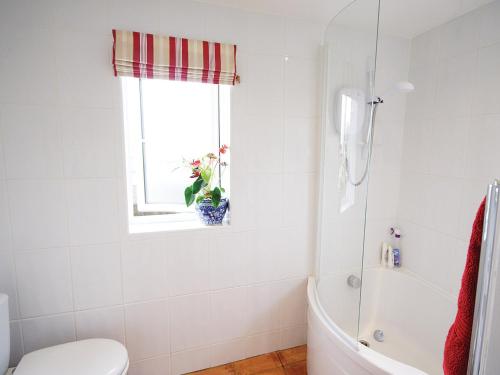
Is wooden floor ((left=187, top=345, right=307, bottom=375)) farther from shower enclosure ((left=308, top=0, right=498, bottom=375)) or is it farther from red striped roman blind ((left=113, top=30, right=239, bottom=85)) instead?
red striped roman blind ((left=113, top=30, right=239, bottom=85))

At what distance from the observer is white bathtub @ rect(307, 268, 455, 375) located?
1.28m

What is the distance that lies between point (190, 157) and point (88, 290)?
0.96 m

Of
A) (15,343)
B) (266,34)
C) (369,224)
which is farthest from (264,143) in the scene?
(15,343)

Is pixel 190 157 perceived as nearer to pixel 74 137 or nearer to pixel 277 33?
pixel 74 137

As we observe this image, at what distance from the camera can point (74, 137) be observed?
1358mm

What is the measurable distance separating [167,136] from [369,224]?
1528 mm

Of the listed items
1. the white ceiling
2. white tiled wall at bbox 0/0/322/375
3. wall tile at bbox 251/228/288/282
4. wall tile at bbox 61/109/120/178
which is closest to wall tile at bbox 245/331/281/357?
white tiled wall at bbox 0/0/322/375

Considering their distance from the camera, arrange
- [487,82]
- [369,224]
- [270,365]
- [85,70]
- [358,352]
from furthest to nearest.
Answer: [369,224], [270,365], [487,82], [85,70], [358,352]

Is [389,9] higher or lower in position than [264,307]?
higher

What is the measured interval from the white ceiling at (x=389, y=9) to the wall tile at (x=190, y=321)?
1681 mm

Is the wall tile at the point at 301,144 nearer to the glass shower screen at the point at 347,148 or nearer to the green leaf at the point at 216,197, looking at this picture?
the glass shower screen at the point at 347,148

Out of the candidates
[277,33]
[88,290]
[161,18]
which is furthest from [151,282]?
[277,33]

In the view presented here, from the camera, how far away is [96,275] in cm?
147

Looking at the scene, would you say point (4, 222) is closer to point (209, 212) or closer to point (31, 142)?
point (31, 142)
